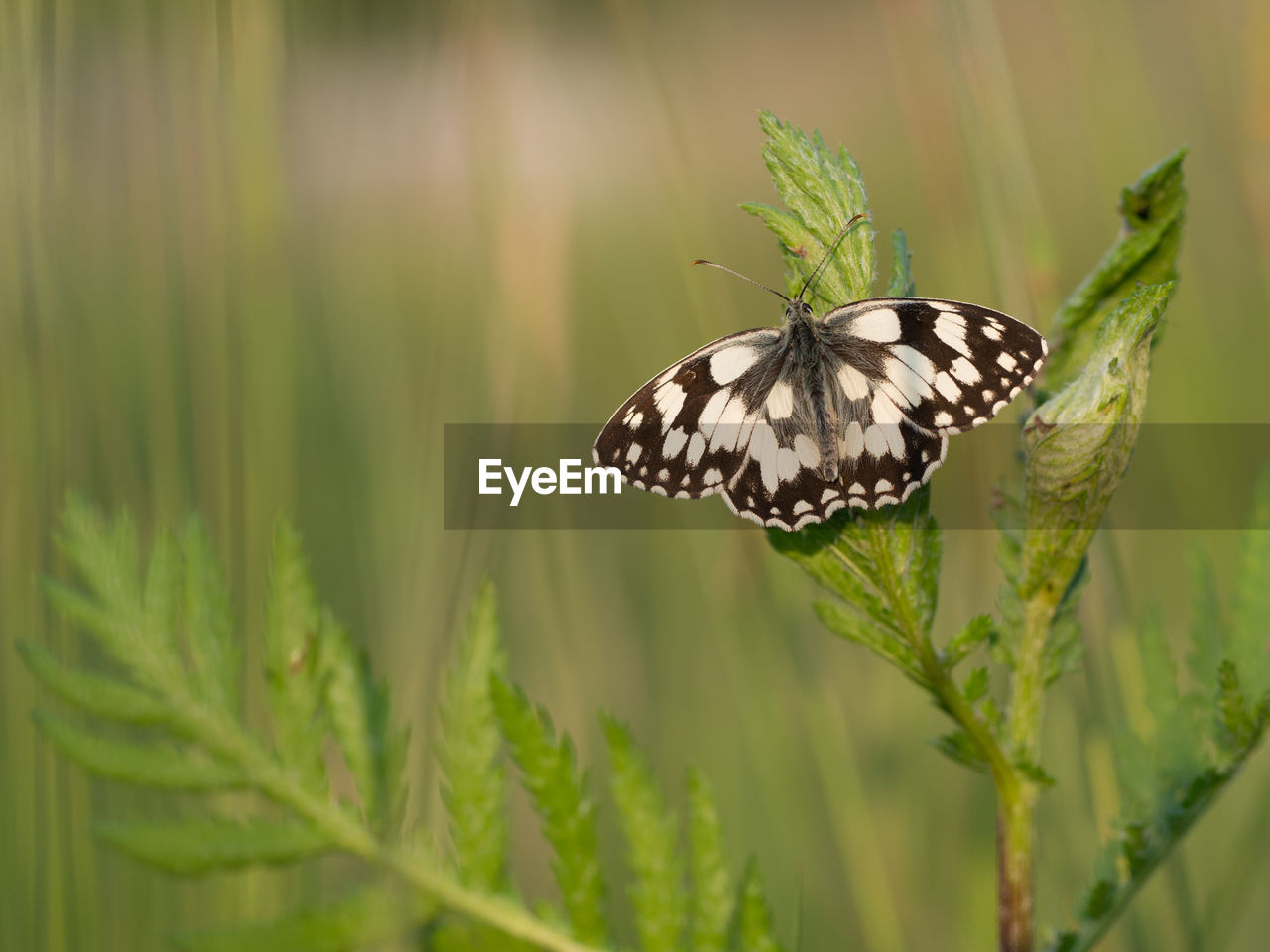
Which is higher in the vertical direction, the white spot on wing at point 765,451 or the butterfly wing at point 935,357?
the butterfly wing at point 935,357

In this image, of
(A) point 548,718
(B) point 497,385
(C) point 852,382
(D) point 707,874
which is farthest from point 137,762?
(B) point 497,385

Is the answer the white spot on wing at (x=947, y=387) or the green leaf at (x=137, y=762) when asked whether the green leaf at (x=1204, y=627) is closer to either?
the white spot on wing at (x=947, y=387)

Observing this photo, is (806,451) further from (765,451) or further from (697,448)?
(697,448)

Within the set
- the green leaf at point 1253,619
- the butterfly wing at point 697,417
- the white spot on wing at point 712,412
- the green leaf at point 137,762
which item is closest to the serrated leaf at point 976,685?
the green leaf at point 1253,619

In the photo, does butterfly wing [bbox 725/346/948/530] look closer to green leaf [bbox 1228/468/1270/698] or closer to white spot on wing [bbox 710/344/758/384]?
white spot on wing [bbox 710/344/758/384]

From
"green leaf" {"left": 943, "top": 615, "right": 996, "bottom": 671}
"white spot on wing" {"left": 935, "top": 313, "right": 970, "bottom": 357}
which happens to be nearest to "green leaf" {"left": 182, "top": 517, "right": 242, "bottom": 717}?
"green leaf" {"left": 943, "top": 615, "right": 996, "bottom": 671}

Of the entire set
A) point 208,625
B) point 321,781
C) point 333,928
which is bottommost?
point 333,928
